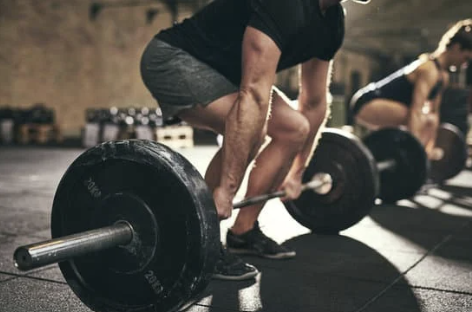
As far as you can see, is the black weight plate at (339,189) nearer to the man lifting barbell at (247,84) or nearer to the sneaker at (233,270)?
the man lifting barbell at (247,84)

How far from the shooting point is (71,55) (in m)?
9.91

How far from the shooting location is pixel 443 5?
40.7 feet

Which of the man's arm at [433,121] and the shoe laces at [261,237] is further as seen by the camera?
the man's arm at [433,121]

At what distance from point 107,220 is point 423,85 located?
258 cm

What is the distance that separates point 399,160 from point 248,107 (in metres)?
1.84

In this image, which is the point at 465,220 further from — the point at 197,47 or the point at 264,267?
the point at 197,47

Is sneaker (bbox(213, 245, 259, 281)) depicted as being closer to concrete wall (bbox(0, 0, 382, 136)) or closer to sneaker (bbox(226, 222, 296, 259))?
sneaker (bbox(226, 222, 296, 259))

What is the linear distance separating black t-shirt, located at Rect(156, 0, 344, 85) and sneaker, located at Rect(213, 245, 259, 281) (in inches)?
20.5

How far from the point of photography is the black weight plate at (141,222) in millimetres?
1138

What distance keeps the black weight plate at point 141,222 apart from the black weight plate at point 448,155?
327 cm

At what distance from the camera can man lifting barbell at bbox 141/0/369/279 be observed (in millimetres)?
1473

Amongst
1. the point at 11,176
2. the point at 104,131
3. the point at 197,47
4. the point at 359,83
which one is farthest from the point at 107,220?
the point at 359,83

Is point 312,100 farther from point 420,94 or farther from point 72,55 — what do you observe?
point 72,55

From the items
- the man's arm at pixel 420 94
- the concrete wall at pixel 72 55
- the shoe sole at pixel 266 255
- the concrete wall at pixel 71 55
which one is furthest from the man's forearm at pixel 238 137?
the concrete wall at pixel 71 55
